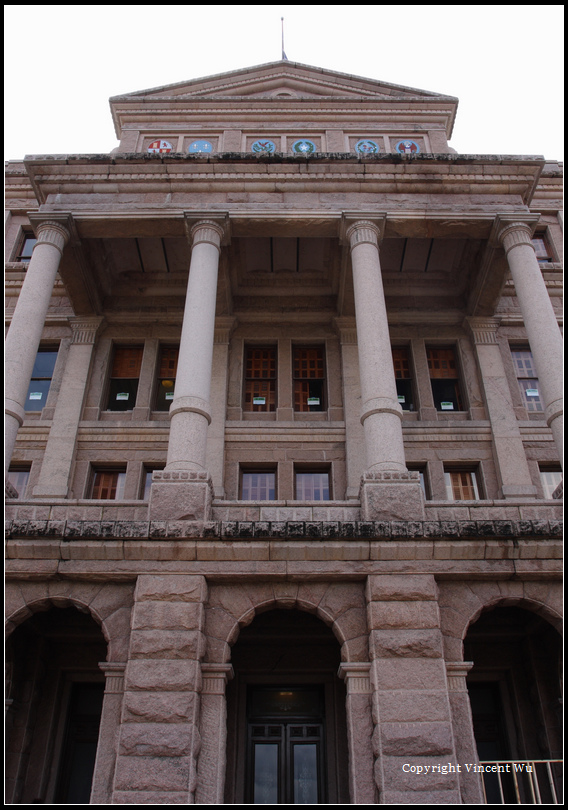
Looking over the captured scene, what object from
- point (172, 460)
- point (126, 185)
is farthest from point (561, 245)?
point (172, 460)

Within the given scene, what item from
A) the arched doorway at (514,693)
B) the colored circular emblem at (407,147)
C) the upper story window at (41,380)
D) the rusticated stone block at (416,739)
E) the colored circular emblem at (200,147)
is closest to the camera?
the rusticated stone block at (416,739)

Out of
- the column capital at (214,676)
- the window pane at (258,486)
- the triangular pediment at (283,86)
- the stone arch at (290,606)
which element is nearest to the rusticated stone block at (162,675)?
the column capital at (214,676)

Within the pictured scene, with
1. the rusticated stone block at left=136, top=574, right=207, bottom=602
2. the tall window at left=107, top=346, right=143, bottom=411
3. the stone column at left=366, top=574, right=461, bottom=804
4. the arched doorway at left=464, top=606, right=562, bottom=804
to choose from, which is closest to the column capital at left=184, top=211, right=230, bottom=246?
the tall window at left=107, top=346, right=143, bottom=411

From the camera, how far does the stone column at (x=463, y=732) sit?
934cm

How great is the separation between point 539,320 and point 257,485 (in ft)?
27.1

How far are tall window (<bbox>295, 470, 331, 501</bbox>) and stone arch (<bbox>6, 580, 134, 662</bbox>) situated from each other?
23.2 feet

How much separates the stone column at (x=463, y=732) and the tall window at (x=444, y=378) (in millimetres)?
9759

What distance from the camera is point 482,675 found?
14.3 meters

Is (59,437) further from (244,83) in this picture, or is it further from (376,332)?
(244,83)

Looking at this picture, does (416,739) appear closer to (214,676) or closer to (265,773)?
(214,676)

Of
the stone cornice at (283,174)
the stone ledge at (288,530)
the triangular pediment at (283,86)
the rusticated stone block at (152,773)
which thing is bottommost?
the rusticated stone block at (152,773)

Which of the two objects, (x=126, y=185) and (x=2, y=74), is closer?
(x=2, y=74)

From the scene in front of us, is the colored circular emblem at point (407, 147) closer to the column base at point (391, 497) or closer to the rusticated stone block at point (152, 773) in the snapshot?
the column base at point (391, 497)

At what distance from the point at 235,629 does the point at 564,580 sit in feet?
17.6
